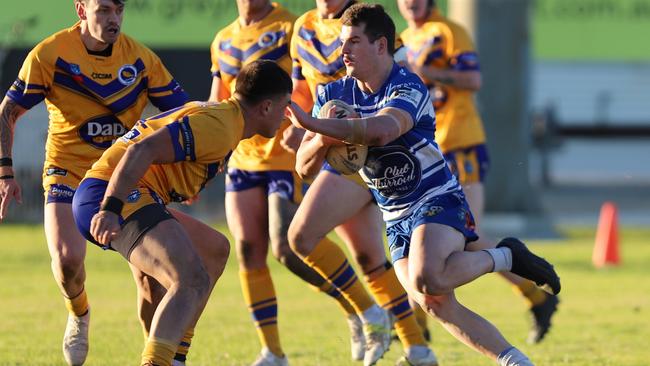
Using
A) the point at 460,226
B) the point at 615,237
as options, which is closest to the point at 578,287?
the point at 615,237

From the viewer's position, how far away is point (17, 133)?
71.4 ft

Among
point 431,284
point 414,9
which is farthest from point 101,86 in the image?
point 414,9

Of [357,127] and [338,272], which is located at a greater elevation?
[357,127]

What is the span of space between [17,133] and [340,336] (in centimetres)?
1300

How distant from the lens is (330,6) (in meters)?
8.41

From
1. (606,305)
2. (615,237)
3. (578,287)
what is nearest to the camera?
(606,305)

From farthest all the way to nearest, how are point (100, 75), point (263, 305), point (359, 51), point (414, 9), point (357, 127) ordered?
point (414, 9) → point (263, 305) → point (100, 75) → point (359, 51) → point (357, 127)

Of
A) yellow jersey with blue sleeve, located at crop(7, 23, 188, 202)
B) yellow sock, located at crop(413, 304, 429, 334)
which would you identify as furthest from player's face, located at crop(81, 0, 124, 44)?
yellow sock, located at crop(413, 304, 429, 334)

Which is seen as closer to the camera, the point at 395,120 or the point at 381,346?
the point at 395,120

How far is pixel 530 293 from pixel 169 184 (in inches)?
148

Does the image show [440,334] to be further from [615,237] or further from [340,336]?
[615,237]

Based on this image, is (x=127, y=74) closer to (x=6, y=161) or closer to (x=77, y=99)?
(x=77, y=99)

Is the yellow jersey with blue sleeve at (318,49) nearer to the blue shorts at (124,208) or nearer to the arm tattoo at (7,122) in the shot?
the arm tattoo at (7,122)

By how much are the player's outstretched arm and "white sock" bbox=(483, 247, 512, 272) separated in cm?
272
